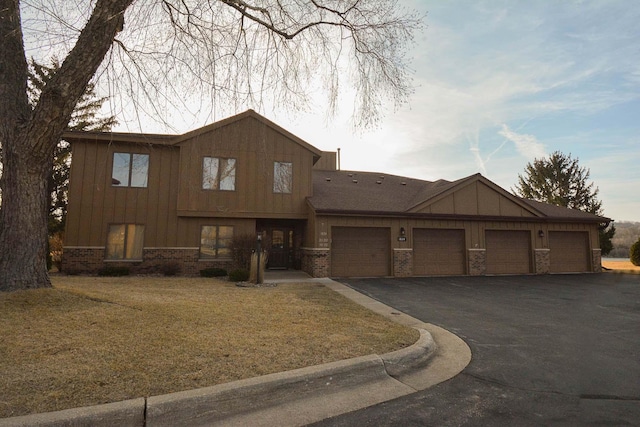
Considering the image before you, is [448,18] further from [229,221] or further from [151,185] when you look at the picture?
[151,185]

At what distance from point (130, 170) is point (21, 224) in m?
8.72

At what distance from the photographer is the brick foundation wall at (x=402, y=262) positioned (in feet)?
48.5

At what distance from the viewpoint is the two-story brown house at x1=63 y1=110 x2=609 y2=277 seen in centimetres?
1409

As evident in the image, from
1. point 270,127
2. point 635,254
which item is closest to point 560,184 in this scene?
point 635,254

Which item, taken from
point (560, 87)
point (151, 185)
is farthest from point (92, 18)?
point (560, 87)

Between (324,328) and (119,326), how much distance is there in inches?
124

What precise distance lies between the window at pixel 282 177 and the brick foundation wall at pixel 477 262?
912cm

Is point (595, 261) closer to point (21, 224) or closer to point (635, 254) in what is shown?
point (635, 254)

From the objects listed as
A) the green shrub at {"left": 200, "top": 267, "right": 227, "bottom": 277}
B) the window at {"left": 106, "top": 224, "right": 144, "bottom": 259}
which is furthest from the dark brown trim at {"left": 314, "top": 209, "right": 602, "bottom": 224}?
the window at {"left": 106, "top": 224, "right": 144, "bottom": 259}

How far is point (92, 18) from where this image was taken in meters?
6.02

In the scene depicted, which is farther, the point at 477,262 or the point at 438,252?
the point at 477,262

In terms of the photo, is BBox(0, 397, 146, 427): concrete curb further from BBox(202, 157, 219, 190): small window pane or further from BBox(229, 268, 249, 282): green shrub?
BBox(202, 157, 219, 190): small window pane

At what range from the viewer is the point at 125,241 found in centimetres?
1428

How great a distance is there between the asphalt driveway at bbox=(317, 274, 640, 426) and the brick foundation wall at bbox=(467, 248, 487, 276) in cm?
524
